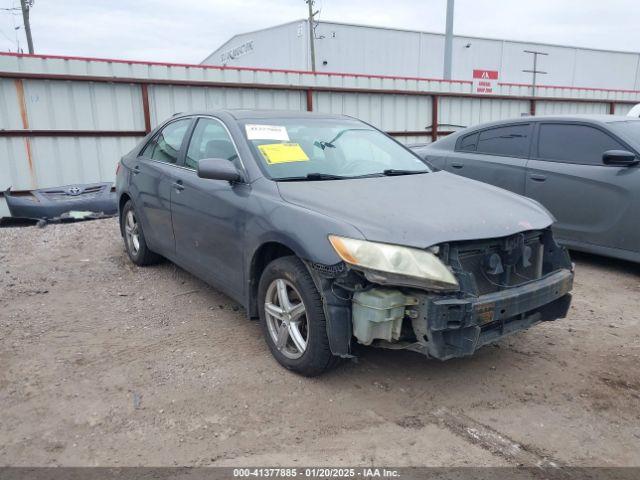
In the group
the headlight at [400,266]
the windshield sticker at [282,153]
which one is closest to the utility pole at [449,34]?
the windshield sticker at [282,153]

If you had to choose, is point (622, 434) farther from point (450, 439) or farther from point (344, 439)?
point (344, 439)

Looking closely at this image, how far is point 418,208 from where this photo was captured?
125 inches

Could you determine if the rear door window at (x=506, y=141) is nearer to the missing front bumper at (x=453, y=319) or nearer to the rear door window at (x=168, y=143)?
the missing front bumper at (x=453, y=319)

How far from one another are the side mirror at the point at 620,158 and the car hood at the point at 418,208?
1979 mm

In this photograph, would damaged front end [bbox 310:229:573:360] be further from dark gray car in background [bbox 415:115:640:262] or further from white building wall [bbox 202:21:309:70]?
white building wall [bbox 202:21:309:70]

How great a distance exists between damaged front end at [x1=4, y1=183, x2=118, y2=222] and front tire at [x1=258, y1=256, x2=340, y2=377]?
5.51m

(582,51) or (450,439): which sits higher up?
(582,51)

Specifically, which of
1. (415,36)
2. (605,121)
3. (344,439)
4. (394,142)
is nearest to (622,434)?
(344,439)

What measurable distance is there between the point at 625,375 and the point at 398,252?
1.79 m

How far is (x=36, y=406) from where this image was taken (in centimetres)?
305

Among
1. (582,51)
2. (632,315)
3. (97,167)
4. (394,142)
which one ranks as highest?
(582,51)

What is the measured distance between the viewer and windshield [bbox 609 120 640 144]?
5312 mm

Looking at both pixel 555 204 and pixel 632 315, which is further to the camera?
pixel 555 204

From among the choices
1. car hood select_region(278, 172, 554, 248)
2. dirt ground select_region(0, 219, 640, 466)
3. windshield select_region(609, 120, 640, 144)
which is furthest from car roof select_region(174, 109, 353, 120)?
windshield select_region(609, 120, 640, 144)
